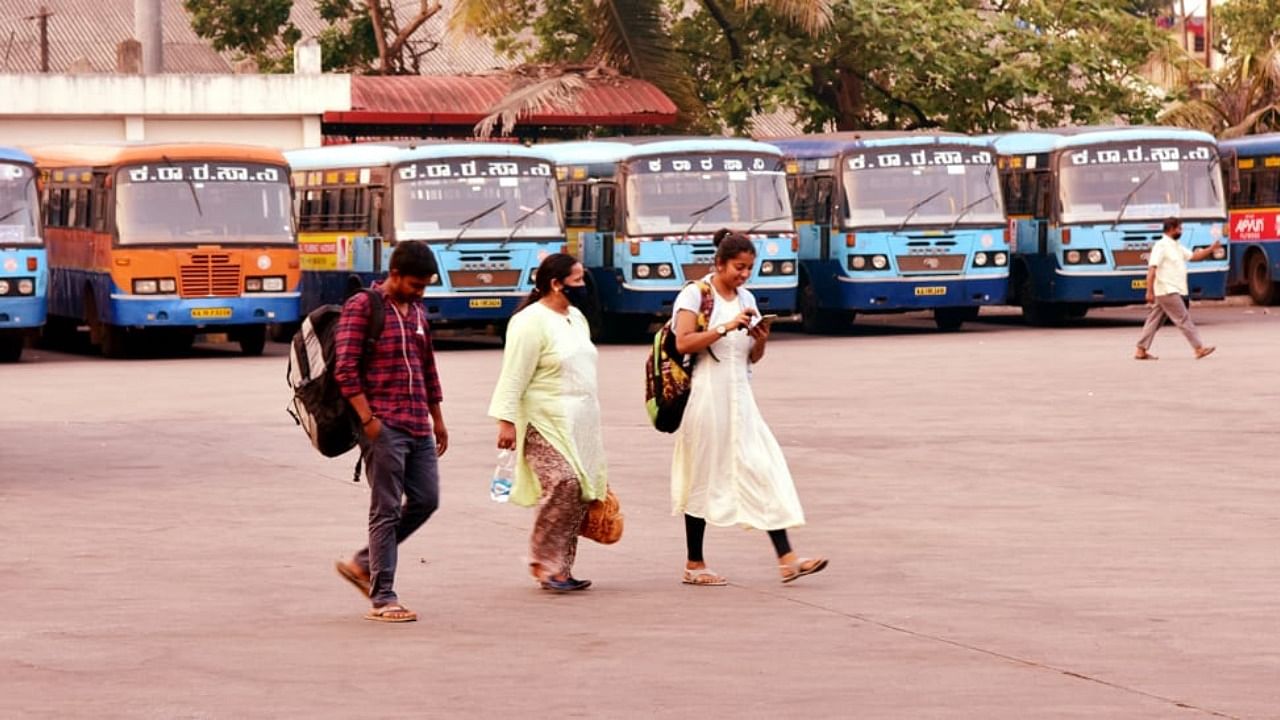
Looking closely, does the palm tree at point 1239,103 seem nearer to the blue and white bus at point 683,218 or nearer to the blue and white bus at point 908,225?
the blue and white bus at point 908,225

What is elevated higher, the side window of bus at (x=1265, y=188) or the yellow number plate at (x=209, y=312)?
the side window of bus at (x=1265, y=188)

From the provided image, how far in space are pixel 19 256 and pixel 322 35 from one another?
21341 millimetres

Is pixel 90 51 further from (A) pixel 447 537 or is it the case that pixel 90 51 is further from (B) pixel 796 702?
(B) pixel 796 702

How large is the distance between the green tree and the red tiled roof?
131 inches

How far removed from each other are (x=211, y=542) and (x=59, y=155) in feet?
72.7

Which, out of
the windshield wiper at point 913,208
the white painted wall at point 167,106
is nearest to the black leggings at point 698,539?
the windshield wiper at point 913,208

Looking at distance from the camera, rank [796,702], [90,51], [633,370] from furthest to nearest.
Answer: [90,51] → [633,370] → [796,702]

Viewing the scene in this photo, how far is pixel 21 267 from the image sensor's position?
100 ft

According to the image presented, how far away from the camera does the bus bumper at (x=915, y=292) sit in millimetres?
33781

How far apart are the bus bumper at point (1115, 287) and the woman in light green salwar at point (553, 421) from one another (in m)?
23.8

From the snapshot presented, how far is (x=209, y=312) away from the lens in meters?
30.9

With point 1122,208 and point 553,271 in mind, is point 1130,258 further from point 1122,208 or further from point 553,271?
point 553,271

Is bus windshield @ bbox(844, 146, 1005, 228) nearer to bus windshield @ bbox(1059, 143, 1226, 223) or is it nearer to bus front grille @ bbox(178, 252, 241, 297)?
bus windshield @ bbox(1059, 143, 1226, 223)

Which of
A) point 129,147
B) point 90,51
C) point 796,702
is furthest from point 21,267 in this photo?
point 90,51
